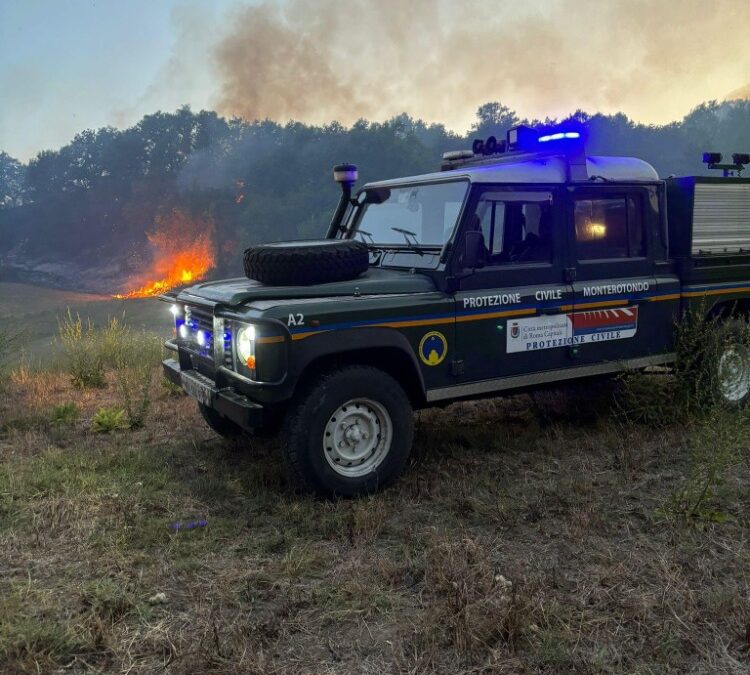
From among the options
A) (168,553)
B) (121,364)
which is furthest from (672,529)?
(121,364)

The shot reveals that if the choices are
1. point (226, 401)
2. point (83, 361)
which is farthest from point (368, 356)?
point (83, 361)

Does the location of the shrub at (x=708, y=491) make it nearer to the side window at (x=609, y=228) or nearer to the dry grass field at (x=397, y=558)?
the dry grass field at (x=397, y=558)

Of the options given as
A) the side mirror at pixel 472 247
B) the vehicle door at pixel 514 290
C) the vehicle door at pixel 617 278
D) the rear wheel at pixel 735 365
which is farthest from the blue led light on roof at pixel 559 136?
the rear wheel at pixel 735 365

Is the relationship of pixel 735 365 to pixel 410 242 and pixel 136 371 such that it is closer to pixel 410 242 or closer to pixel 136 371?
pixel 410 242

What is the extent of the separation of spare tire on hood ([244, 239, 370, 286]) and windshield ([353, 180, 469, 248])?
599mm

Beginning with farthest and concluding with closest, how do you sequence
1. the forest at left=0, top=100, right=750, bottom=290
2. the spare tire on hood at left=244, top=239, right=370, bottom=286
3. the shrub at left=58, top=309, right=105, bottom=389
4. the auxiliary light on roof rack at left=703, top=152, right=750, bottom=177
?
the forest at left=0, top=100, right=750, bottom=290 → the shrub at left=58, top=309, right=105, bottom=389 → the auxiliary light on roof rack at left=703, top=152, right=750, bottom=177 → the spare tire on hood at left=244, top=239, right=370, bottom=286

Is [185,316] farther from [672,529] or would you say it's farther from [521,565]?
[672,529]

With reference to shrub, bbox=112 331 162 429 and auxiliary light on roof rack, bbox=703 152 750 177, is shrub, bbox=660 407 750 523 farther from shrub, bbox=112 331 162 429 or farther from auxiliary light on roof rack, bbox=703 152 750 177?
shrub, bbox=112 331 162 429

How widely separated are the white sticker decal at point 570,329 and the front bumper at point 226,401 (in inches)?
76.7

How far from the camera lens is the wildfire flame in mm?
48656

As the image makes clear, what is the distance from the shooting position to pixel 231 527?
420cm

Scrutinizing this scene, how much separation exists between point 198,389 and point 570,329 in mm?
2862

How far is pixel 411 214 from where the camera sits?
211 inches

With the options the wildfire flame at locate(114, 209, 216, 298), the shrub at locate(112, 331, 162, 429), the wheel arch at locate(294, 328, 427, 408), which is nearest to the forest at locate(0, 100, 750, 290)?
the wildfire flame at locate(114, 209, 216, 298)
